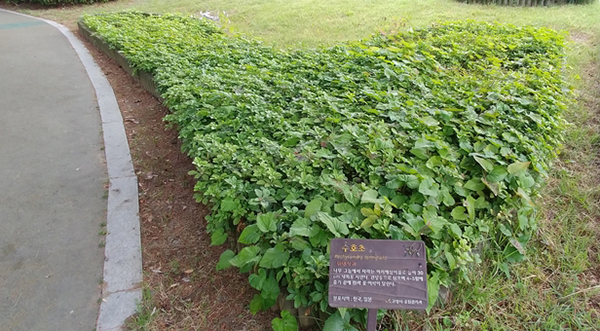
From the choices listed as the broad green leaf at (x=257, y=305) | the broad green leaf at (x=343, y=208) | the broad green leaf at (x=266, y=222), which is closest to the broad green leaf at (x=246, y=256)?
the broad green leaf at (x=266, y=222)

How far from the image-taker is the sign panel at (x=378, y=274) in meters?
1.91

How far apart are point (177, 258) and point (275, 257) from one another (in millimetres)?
1015

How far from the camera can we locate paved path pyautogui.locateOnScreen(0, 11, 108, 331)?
2.67 metres

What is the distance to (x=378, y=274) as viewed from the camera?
1.97 metres

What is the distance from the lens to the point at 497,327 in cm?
231

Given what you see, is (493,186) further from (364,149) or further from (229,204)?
(229,204)

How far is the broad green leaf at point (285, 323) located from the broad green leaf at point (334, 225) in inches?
19.6

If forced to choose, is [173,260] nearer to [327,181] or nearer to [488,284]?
[327,181]

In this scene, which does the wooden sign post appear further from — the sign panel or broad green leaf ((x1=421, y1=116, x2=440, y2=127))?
broad green leaf ((x1=421, y1=116, x2=440, y2=127))

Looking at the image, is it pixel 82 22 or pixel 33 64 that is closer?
pixel 33 64

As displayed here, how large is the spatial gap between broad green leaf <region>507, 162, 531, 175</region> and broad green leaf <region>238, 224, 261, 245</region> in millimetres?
1726

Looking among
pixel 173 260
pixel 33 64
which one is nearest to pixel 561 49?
pixel 173 260

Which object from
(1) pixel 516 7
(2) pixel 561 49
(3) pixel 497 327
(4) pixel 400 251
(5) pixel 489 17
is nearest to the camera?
(4) pixel 400 251

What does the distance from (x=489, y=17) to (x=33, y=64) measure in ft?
27.2
